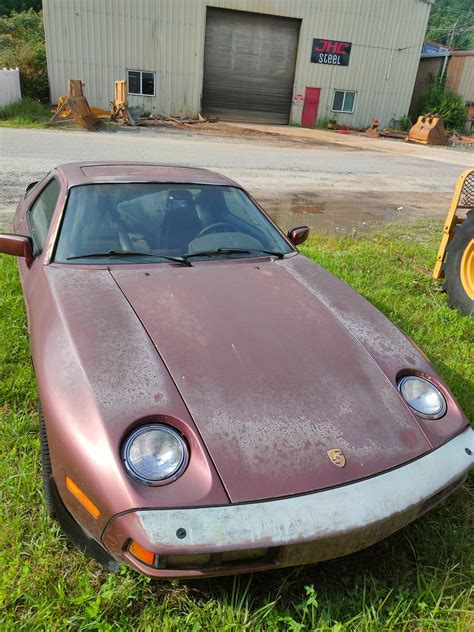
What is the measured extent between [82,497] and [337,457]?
0.88 meters

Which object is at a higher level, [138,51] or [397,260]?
[138,51]

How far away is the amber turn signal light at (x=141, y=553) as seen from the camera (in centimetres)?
152

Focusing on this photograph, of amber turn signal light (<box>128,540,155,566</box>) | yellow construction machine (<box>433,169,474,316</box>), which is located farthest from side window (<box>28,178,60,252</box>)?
yellow construction machine (<box>433,169,474,316</box>)

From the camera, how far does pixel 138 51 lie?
2186cm

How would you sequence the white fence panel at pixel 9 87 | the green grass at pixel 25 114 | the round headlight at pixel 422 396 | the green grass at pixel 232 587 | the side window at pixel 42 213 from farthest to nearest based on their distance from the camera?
the white fence panel at pixel 9 87
the green grass at pixel 25 114
the side window at pixel 42 213
the round headlight at pixel 422 396
the green grass at pixel 232 587

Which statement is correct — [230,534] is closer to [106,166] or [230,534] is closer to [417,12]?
[106,166]

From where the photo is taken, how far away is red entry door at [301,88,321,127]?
25.3 metres

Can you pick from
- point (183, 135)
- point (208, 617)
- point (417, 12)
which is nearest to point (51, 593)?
point (208, 617)

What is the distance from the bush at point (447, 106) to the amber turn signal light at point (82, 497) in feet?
103

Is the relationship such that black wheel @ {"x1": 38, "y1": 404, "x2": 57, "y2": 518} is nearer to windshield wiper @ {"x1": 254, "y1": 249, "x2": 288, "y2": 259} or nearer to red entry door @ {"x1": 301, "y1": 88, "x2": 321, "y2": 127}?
windshield wiper @ {"x1": 254, "y1": 249, "x2": 288, "y2": 259}

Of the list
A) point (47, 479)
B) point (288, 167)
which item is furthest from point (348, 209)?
point (47, 479)

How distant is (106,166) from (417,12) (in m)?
28.2

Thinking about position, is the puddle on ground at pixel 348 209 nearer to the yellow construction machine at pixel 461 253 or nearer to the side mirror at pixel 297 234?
the yellow construction machine at pixel 461 253

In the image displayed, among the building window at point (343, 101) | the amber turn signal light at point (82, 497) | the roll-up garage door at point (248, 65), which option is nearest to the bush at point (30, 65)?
the roll-up garage door at point (248, 65)
